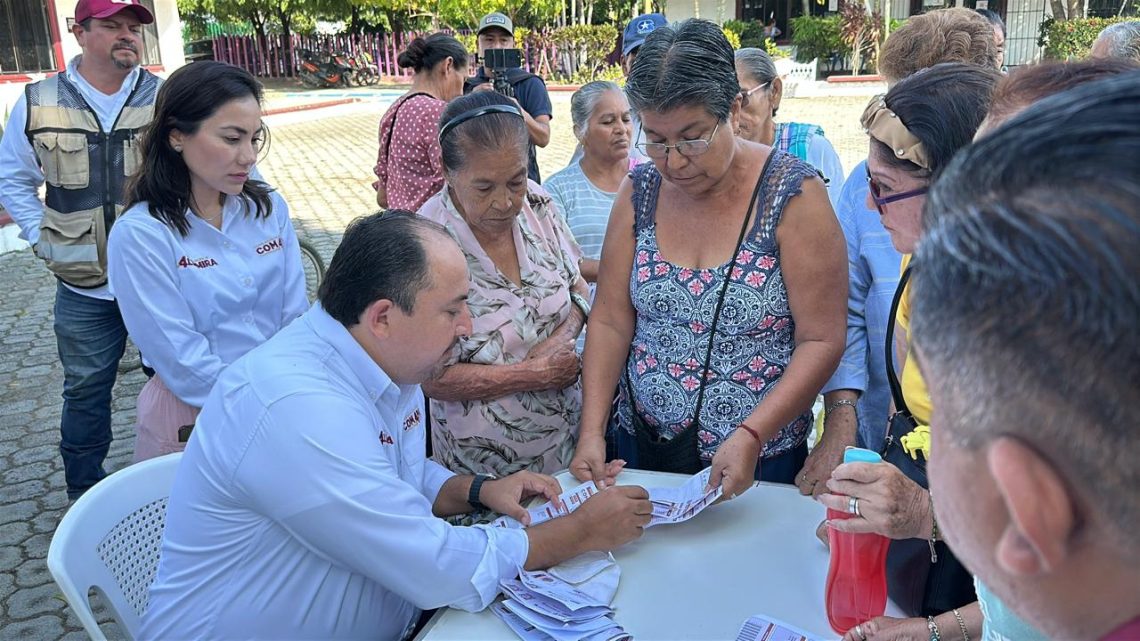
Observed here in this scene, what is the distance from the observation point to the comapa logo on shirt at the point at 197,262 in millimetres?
2762

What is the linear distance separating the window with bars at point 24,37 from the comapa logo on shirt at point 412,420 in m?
13.8

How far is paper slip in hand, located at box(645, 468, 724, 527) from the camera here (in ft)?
6.39

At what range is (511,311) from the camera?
8.40ft

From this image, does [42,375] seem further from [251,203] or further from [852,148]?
[852,148]

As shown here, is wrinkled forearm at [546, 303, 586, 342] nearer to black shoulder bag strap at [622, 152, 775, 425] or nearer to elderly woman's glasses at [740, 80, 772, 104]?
black shoulder bag strap at [622, 152, 775, 425]

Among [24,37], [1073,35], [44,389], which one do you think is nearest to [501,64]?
[44,389]

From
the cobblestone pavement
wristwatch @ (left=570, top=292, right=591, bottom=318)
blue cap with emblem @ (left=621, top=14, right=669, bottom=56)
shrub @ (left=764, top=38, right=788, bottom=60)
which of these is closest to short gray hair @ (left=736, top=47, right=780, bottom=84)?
blue cap with emblem @ (left=621, top=14, right=669, bottom=56)

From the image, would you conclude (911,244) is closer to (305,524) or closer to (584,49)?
(305,524)

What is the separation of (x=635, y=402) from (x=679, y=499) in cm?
43

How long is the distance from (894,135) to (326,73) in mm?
28846

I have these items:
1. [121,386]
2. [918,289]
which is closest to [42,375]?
[121,386]

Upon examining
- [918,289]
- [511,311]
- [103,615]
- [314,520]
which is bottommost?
[103,615]

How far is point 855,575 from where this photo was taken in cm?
160

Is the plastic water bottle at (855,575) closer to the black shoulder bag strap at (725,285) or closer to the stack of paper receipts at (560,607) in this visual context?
the stack of paper receipts at (560,607)
